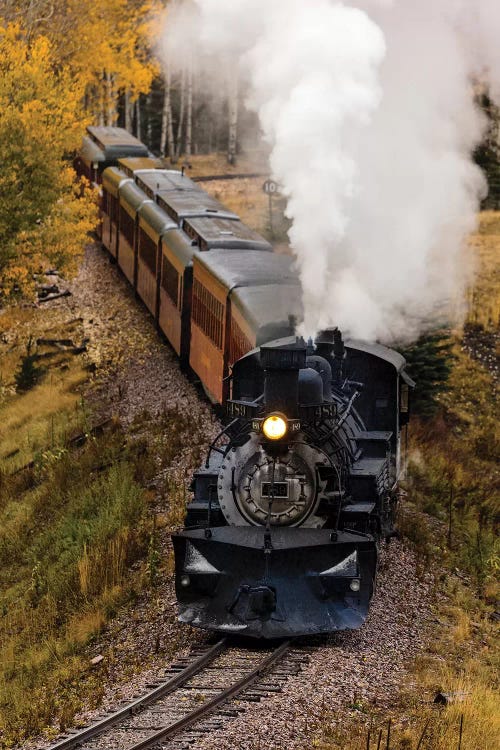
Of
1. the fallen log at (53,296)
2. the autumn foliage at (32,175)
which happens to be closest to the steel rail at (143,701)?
the autumn foliage at (32,175)

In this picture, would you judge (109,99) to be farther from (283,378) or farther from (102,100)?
(283,378)

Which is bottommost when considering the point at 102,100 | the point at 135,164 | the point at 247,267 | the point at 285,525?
the point at 285,525

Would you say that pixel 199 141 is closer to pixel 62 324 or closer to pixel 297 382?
pixel 62 324

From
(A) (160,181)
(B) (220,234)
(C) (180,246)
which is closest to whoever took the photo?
(B) (220,234)

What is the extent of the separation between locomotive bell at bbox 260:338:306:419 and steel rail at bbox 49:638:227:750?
7.06 feet

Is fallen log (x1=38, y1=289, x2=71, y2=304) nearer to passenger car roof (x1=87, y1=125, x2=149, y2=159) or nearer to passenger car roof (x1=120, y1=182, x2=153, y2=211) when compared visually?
passenger car roof (x1=120, y1=182, x2=153, y2=211)

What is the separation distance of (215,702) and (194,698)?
0.27m

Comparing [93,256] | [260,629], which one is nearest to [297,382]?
[260,629]

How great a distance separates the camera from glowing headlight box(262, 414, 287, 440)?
372 inches

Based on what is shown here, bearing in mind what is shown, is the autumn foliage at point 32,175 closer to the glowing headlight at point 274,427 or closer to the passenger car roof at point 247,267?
the passenger car roof at point 247,267

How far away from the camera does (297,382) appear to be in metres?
9.59

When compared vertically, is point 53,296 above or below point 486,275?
below

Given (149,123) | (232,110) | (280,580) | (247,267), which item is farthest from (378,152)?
(149,123)

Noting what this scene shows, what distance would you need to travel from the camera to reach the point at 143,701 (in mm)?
8586
